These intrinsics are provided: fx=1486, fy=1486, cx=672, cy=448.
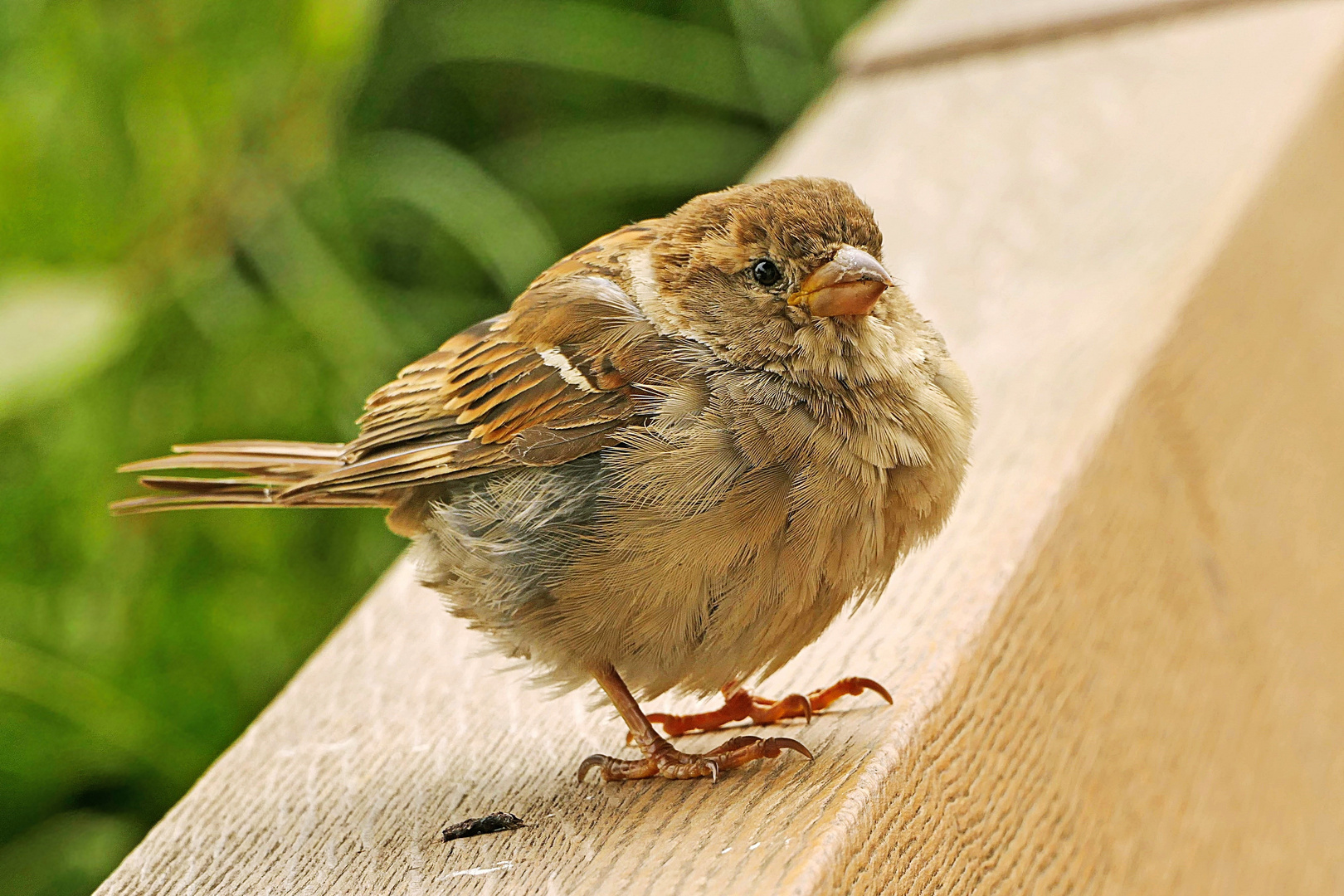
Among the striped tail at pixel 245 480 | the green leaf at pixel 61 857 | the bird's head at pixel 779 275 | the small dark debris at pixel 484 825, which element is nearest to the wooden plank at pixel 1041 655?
the small dark debris at pixel 484 825

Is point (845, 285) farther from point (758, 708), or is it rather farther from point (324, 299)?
point (324, 299)

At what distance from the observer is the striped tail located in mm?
1788

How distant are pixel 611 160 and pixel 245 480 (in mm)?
2046

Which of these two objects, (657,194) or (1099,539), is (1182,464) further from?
(657,194)

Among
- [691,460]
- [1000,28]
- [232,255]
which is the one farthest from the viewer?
[232,255]

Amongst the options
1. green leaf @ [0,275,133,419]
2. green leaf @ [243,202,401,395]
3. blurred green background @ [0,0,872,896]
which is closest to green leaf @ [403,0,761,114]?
blurred green background @ [0,0,872,896]

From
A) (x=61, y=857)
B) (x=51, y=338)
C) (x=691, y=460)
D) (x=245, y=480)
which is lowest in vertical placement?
(x=61, y=857)

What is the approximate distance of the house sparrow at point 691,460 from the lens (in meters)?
1.43

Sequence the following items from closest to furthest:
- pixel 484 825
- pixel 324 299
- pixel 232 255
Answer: pixel 484 825 → pixel 324 299 → pixel 232 255

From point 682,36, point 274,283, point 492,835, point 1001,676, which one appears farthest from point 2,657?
point 682,36

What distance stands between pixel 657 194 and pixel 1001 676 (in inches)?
106

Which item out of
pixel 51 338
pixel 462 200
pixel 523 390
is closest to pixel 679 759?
pixel 523 390

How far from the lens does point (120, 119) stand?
3121 millimetres

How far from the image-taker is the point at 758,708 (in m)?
1.62
